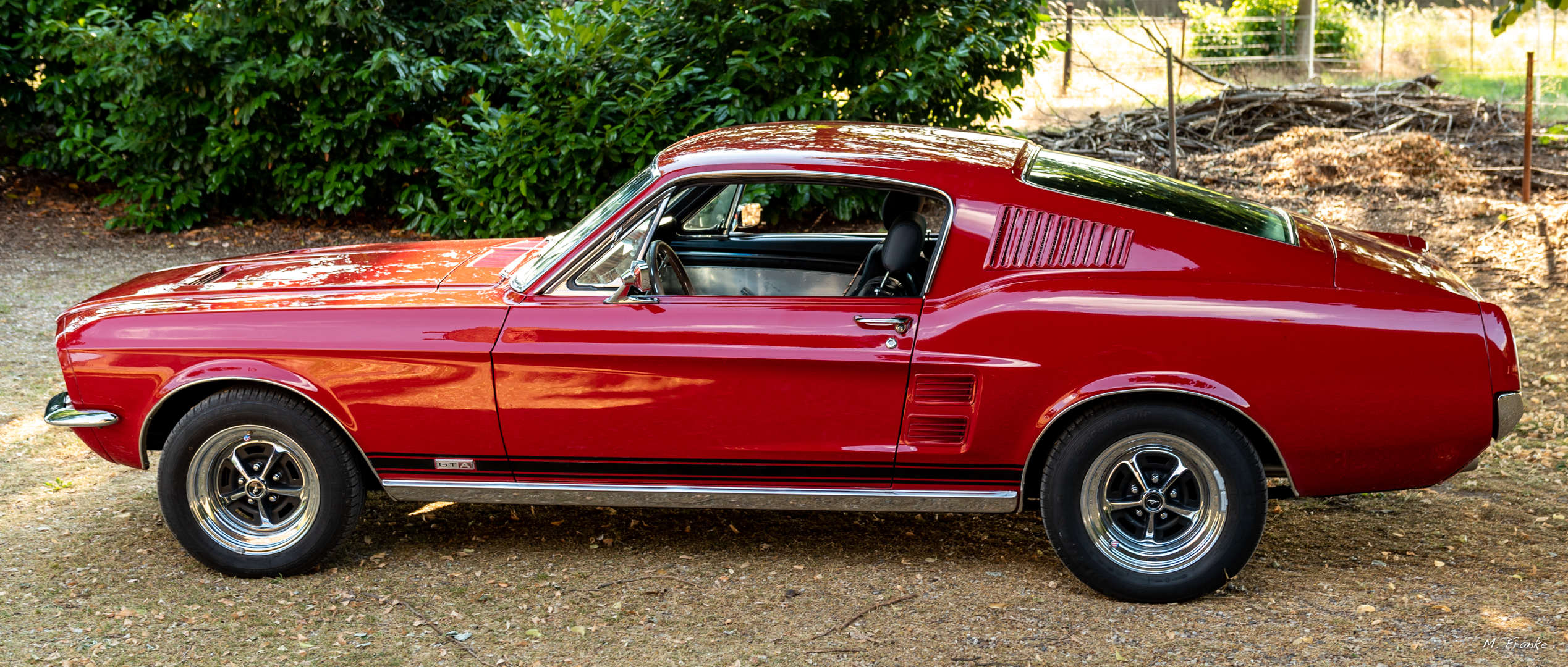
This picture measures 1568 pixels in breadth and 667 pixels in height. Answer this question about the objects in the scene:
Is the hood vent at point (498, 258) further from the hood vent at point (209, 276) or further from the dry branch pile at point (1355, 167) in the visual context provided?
the dry branch pile at point (1355, 167)

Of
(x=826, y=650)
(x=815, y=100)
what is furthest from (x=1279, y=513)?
(x=815, y=100)

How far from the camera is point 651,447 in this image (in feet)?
12.8

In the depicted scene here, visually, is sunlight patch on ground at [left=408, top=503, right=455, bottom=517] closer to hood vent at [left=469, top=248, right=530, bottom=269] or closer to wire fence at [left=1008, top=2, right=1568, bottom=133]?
hood vent at [left=469, top=248, right=530, bottom=269]

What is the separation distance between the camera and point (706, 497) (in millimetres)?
3947

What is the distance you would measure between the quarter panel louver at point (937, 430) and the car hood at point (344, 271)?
157cm

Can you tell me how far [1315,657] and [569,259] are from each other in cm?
265

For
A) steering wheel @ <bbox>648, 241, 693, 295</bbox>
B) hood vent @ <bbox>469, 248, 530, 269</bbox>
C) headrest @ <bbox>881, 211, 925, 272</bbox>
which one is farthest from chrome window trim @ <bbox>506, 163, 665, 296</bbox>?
headrest @ <bbox>881, 211, 925, 272</bbox>

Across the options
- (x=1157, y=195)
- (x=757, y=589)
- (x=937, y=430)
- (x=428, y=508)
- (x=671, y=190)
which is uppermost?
(x=671, y=190)

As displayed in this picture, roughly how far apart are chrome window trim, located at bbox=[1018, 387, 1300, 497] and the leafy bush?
14.9 m

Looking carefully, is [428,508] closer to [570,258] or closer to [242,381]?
[242,381]

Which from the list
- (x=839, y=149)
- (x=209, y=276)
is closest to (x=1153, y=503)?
(x=839, y=149)

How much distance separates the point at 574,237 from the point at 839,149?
3.22ft

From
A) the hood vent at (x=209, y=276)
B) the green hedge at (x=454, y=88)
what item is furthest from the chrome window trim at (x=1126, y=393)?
the green hedge at (x=454, y=88)

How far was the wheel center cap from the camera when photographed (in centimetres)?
377
